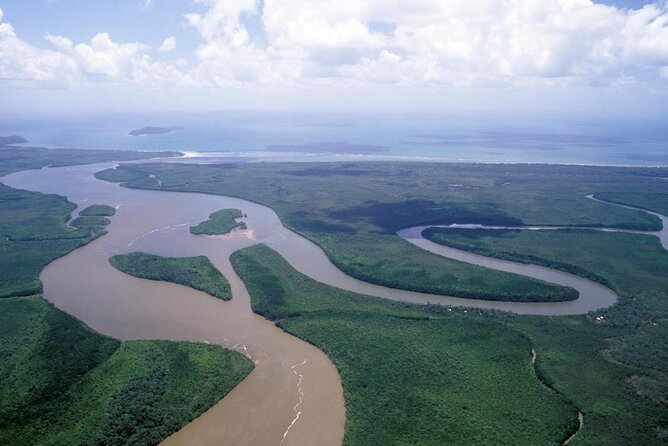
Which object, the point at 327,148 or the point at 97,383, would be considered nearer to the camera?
the point at 97,383

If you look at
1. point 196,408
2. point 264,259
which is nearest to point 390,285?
point 264,259

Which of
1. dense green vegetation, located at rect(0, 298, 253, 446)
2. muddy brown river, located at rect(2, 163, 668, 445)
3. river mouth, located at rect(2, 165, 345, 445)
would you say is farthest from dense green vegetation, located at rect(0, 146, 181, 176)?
dense green vegetation, located at rect(0, 298, 253, 446)

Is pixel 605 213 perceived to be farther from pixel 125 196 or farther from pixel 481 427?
pixel 125 196

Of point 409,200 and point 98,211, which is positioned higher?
point 409,200

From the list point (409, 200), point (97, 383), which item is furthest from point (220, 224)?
point (97, 383)

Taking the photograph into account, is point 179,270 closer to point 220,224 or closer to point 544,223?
point 220,224

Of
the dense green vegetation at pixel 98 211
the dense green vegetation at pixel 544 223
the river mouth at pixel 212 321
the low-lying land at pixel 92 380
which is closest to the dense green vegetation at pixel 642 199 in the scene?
the dense green vegetation at pixel 544 223
